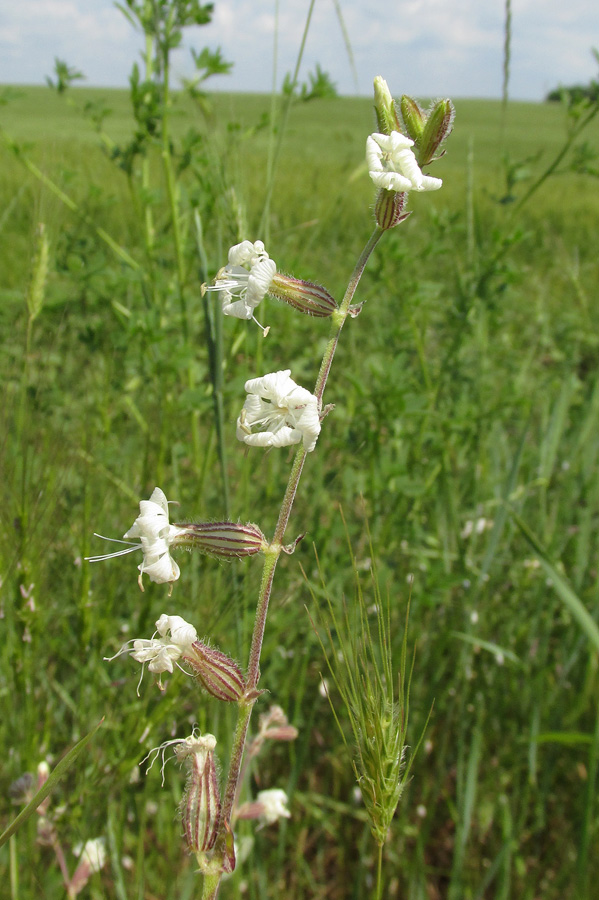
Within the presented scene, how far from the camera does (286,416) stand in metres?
0.75

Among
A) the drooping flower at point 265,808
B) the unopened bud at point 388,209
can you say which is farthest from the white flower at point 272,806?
the unopened bud at point 388,209

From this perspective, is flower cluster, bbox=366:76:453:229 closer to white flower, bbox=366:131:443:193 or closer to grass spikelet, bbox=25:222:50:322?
white flower, bbox=366:131:443:193

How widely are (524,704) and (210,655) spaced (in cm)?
124

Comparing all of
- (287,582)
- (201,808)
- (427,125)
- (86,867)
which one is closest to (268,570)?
(201,808)

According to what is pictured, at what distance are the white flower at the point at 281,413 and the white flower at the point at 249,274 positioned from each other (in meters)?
0.10

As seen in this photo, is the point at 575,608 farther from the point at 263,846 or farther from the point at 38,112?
the point at 38,112

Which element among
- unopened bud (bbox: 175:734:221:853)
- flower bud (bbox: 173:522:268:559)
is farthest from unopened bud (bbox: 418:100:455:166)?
unopened bud (bbox: 175:734:221:853)

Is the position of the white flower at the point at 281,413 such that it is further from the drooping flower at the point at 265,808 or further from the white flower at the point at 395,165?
the drooping flower at the point at 265,808

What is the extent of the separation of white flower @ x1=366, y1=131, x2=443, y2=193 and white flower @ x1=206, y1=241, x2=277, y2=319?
15 cm

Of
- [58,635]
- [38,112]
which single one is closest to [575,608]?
[58,635]

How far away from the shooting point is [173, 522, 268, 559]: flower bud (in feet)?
2.61

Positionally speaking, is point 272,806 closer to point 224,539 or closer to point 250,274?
point 224,539

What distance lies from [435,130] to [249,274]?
261mm

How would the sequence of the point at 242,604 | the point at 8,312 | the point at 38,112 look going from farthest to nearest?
the point at 38,112, the point at 8,312, the point at 242,604
